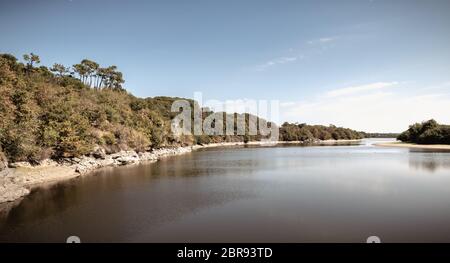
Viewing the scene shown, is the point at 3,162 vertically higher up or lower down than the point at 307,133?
lower down

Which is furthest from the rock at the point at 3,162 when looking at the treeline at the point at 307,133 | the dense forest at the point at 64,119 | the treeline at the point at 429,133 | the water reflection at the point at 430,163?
the treeline at the point at 307,133

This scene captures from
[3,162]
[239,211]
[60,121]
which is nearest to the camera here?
[239,211]

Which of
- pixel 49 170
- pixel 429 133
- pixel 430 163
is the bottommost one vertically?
pixel 430 163

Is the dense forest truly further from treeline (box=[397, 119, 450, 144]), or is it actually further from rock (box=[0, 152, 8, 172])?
treeline (box=[397, 119, 450, 144])

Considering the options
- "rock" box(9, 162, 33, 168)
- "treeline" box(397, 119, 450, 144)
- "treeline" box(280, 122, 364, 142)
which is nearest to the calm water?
"rock" box(9, 162, 33, 168)

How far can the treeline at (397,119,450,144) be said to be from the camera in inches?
3266

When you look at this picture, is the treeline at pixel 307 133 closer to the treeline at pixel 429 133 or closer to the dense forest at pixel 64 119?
the treeline at pixel 429 133

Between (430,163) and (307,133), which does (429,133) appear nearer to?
(430,163)

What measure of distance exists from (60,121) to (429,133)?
10009 centimetres

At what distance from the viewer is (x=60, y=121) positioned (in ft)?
126

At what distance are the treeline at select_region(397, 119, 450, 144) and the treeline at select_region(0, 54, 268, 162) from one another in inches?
3151

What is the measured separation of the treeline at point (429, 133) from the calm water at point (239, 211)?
68.9m

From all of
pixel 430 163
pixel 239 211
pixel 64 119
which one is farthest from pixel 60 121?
pixel 430 163

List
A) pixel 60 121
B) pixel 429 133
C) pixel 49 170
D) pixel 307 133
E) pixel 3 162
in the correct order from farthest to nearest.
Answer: pixel 307 133
pixel 429 133
pixel 60 121
pixel 49 170
pixel 3 162
